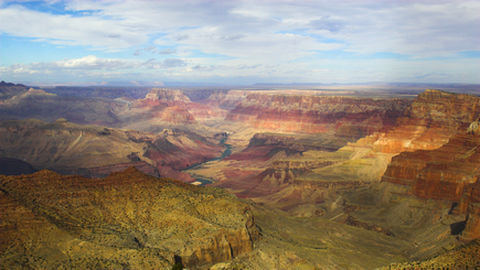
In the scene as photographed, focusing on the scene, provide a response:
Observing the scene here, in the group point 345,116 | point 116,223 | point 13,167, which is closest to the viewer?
point 116,223

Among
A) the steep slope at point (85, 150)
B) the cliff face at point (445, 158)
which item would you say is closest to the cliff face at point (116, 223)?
the cliff face at point (445, 158)

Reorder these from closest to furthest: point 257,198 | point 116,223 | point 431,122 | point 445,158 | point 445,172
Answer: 1. point 116,223
2. point 445,172
3. point 445,158
4. point 257,198
5. point 431,122

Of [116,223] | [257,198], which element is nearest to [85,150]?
[257,198]

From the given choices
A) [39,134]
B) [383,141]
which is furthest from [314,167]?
[39,134]

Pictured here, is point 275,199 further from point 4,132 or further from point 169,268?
point 4,132

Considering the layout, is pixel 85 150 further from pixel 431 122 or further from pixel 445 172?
pixel 445 172

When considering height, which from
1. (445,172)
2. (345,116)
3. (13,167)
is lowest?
(13,167)

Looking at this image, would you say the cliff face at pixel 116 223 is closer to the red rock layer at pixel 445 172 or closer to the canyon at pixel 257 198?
the canyon at pixel 257 198
